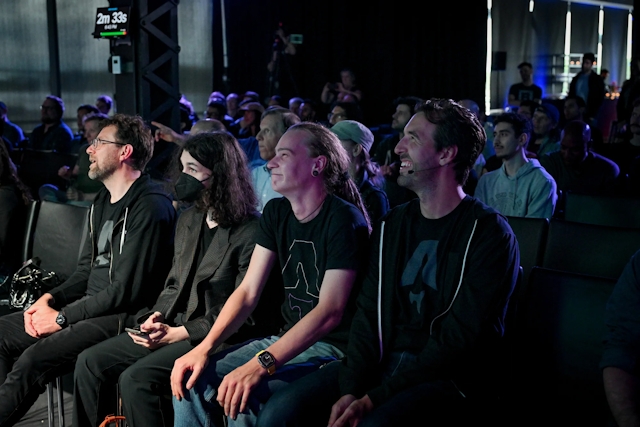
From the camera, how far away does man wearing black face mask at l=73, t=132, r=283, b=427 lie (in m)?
2.54

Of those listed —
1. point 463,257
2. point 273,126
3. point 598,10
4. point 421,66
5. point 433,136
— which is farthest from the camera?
point 598,10

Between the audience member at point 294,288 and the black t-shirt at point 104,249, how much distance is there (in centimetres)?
87

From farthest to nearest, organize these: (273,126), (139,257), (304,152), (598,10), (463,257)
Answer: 1. (598,10)
2. (273,126)
3. (139,257)
4. (304,152)
5. (463,257)

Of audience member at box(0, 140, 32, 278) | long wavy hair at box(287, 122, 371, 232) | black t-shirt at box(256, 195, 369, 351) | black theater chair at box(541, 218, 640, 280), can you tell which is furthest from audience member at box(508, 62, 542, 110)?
black t-shirt at box(256, 195, 369, 351)

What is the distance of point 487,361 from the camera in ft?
6.92

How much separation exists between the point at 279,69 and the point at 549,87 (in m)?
7.95

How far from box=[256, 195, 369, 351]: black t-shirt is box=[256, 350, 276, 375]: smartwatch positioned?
0.25m

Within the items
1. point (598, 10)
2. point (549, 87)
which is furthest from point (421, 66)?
point (598, 10)

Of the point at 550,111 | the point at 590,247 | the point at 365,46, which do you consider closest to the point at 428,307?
the point at 590,247

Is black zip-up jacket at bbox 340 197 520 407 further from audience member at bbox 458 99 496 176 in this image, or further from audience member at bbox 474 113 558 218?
audience member at bbox 458 99 496 176

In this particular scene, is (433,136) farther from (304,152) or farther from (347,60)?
(347,60)

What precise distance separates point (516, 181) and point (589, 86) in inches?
314

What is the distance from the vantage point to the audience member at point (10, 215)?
3781 mm

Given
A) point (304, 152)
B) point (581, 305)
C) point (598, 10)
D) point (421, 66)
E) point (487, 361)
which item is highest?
point (598, 10)
